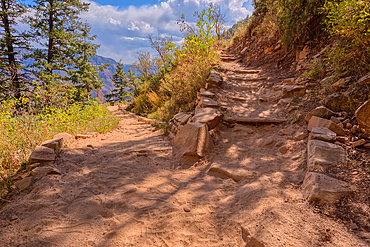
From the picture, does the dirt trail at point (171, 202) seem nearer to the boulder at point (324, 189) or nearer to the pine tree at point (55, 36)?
the boulder at point (324, 189)

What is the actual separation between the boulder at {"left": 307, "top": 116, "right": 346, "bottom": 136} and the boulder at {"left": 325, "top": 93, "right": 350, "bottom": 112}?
18.4 inches

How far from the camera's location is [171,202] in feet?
6.82

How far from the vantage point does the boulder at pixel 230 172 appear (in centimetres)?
248

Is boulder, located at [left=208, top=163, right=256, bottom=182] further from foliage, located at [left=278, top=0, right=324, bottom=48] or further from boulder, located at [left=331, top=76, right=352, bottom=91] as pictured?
foliage, located at [left=278, top=0, right=324, bottom=48]

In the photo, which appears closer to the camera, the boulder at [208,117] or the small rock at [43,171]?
the small rock at [43,171]

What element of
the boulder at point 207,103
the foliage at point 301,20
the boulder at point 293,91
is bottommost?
the boulder at point 207,103

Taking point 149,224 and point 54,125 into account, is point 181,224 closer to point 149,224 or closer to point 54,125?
point 149,224

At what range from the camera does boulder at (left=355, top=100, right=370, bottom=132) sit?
7.48ft

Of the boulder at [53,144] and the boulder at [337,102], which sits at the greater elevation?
the boulder at [337,102]

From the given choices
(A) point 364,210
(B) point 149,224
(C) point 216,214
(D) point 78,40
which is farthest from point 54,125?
(D) point 78,40

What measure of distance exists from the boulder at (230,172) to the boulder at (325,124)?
1.36 metres

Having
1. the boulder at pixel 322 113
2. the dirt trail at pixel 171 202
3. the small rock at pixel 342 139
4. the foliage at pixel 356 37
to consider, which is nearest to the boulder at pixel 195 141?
the dirt trail at pixel 171 202

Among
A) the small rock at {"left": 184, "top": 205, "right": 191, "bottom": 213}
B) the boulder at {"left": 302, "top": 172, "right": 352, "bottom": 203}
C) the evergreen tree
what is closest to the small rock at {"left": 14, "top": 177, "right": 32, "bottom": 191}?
the small rock at {"left": 184, "top": 205, "right": 191, "bottom": 213}

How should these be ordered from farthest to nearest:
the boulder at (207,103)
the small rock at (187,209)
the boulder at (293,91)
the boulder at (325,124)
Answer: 1. the boulder at (207,103)
2. the boulder at (293,91)
3. the boulder at (325,124)
4. the small rock at (187,209)
